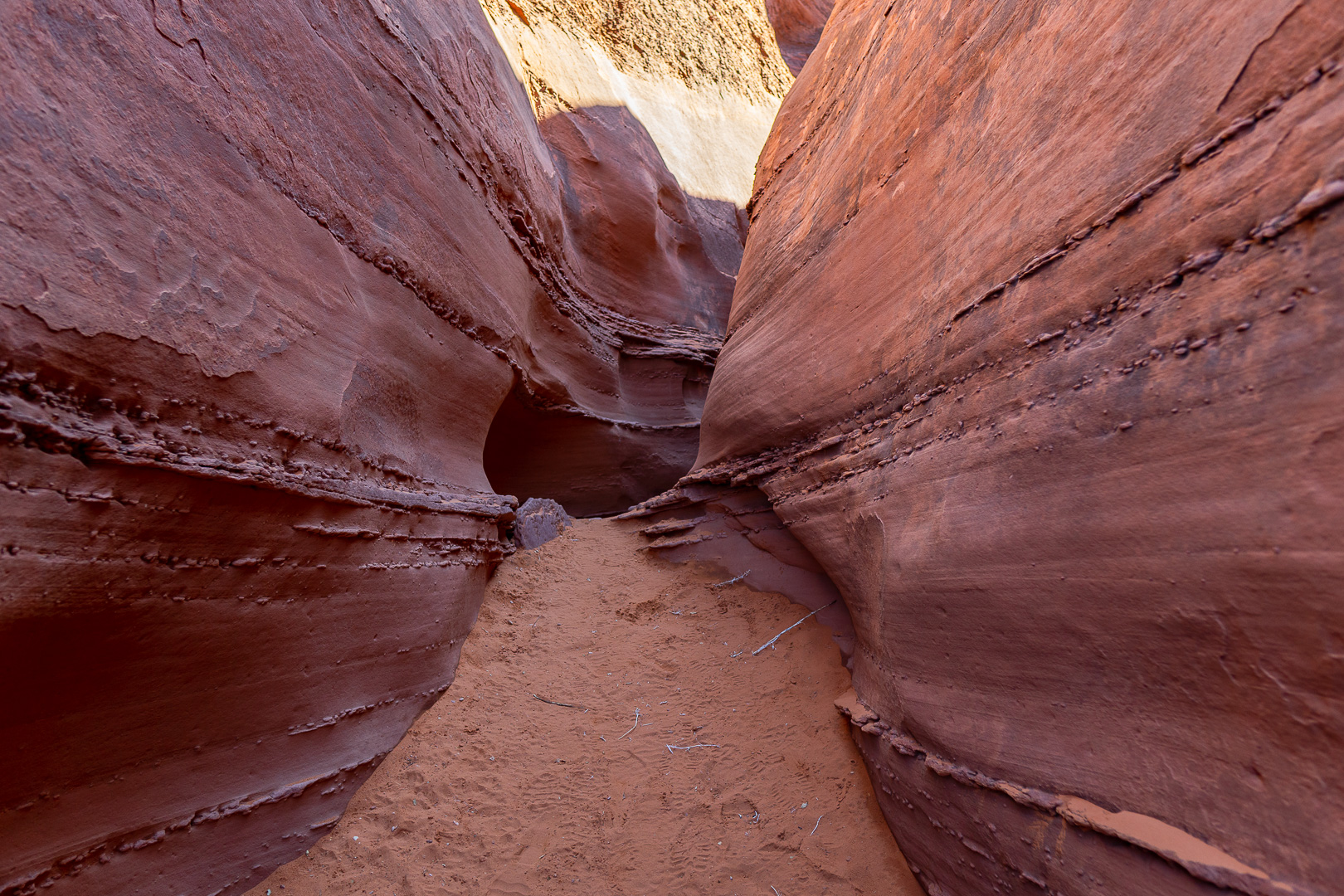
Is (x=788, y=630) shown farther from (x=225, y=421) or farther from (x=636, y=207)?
(x=636, y=207)

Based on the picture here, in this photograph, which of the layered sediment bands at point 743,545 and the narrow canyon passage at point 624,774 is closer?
the narrow canyon passage at point 624,774

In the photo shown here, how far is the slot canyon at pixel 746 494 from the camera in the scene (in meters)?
1.60

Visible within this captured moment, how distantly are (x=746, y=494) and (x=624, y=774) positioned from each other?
87.4 inches

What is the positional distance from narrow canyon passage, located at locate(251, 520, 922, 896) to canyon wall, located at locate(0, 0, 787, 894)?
0.24 meters

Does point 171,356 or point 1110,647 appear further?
point 171,356

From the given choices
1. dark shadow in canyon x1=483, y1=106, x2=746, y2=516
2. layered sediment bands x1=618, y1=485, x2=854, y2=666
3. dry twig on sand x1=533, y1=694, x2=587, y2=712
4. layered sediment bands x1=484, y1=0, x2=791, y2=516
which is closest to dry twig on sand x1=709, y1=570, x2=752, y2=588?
layered sediment bands x1=618, y1=485, x2=854, y2=666

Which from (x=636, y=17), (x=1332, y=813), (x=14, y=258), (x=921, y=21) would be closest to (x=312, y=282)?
(x=14, y=258)

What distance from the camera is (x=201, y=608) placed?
2309 mm

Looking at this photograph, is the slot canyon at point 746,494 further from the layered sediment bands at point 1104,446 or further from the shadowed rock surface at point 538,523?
the shadowed rock surface at point 538,523

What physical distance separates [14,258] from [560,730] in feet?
9.52

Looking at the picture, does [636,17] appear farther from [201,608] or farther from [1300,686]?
[1300,686]

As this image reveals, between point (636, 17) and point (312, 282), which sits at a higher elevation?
point (636, 17)

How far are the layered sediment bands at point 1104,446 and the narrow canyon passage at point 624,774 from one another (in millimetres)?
Answer: 386

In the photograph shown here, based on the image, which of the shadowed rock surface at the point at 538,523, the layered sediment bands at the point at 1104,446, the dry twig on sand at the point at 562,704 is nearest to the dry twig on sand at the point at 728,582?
the layered sediment bands at the point at 1104,446
